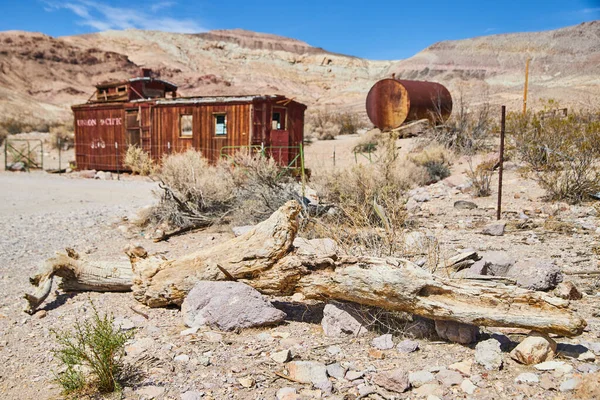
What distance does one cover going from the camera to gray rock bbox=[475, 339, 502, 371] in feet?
9.51

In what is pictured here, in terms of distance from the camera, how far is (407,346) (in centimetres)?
325

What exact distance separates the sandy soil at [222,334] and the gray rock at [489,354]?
0.04m

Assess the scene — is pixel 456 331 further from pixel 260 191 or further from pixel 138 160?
pixel 138 160

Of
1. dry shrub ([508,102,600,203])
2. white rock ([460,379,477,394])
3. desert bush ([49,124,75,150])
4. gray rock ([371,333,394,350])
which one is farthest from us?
desert bush ([49,124,75,150])

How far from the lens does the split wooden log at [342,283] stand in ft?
9.84

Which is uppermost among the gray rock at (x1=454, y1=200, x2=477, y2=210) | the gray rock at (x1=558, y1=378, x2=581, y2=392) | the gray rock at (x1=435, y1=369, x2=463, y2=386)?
the gray rock at (x1=454, y1=200, x2=477, y2=210)

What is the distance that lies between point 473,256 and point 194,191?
5135mm

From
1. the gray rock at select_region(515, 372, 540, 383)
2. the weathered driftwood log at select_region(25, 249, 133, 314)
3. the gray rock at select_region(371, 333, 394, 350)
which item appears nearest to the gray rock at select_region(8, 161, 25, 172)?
the weathered driftwood log at select_region(25, 249, 133, 314)

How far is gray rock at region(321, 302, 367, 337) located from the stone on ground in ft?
3.42

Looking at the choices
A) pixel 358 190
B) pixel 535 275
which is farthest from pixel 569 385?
pixel 358 190

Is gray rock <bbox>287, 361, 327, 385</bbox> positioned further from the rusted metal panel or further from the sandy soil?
the rusted metal panel

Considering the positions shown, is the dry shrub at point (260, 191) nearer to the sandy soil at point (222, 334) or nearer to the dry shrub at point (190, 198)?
the dry shrub at point (190, 198)

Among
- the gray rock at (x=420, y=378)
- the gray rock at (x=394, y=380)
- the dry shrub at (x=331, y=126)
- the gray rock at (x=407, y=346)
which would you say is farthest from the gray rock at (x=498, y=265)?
the dry shrub at (x=331, y=126)

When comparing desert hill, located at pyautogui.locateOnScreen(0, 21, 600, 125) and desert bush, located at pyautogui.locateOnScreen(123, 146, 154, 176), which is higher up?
desert hill, located at pyautogui.locateOnScreen(0, 21, 600, 125)
